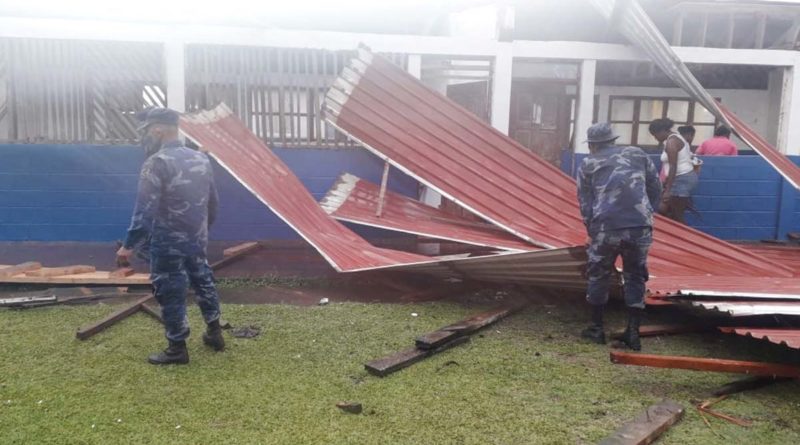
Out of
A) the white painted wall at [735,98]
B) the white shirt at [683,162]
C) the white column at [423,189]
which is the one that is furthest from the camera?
the white painted wall at [735,98]

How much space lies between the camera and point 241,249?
22.9ft

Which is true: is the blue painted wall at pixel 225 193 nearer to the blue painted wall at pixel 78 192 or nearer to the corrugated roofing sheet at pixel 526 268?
the blue painted wall at pixel 78 192

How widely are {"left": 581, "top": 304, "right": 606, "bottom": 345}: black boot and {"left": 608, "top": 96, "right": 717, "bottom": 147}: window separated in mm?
6439

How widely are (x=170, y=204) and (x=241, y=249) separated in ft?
10.2

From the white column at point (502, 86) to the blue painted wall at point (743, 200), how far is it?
100 cm

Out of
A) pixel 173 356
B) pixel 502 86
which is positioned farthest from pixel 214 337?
pixel 502 86

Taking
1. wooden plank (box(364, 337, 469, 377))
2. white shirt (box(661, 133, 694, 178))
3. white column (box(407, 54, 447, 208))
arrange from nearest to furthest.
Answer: wooden plank (box(364, 337, 469, 377))
white shirt (box(661, 133, 694, 178))
white column (box(407, 54, 447, 208))

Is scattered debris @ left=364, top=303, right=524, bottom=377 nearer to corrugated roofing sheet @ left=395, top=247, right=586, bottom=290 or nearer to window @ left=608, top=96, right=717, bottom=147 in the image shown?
corrugated roofing sheet @ left=395, top=247, right=586, bottom=290

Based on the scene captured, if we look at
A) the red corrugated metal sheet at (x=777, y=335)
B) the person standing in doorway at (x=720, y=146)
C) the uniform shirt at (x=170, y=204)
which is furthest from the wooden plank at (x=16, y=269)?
the person standing in doorway at (x=720, y=146)

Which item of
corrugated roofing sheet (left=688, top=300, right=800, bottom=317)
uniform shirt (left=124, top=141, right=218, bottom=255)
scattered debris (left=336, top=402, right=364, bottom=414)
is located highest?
uniform shirt (left=124, top=141, right=218, bottom=255)

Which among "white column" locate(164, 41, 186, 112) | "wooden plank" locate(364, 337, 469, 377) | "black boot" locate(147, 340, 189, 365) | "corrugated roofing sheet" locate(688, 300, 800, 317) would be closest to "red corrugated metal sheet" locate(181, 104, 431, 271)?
"white column" locate(164, 41, 186, 112)

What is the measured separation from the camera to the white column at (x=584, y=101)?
7.83 meters

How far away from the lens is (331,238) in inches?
233

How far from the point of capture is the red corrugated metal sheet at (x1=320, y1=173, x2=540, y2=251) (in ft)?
20.0
